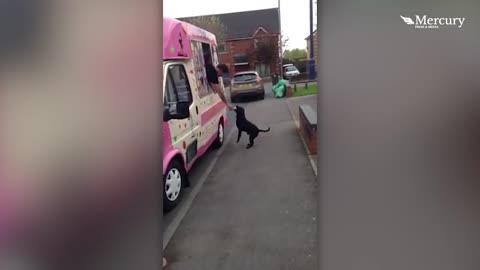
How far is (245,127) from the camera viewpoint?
1.58 metres

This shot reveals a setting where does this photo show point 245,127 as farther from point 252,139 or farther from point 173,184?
point 173,184

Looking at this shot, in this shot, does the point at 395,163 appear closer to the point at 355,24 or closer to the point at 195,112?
the point at 355,24

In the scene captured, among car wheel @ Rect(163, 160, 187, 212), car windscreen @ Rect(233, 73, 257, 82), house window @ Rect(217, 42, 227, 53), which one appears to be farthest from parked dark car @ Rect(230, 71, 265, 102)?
car wheel @ Rect(163, 160, 187, 212)

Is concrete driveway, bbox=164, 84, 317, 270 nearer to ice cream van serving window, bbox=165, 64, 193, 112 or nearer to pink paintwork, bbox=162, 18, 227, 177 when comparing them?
pink paintwork, bbox=162, 18, 227, 177

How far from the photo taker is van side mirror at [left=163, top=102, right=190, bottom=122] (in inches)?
59.2

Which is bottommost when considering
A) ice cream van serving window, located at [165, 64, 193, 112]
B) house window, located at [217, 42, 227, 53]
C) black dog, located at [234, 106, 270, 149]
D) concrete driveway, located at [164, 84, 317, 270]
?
concrete driveway, located at [164, 84, 317, 270]

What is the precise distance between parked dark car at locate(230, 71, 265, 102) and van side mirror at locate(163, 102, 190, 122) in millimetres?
194

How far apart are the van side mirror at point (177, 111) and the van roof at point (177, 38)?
0.61 ft

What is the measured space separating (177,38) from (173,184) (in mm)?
573

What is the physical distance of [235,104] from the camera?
61.7 inches

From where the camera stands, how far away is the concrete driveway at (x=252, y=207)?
1499mm

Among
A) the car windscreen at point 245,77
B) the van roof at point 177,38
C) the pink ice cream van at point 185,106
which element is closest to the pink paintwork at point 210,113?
the pink ice cream van at point 185,106

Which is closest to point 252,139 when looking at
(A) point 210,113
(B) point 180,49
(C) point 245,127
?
(C) point 245,127

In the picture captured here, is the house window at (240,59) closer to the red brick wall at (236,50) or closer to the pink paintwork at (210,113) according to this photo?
the red brick wall at (236,50)
